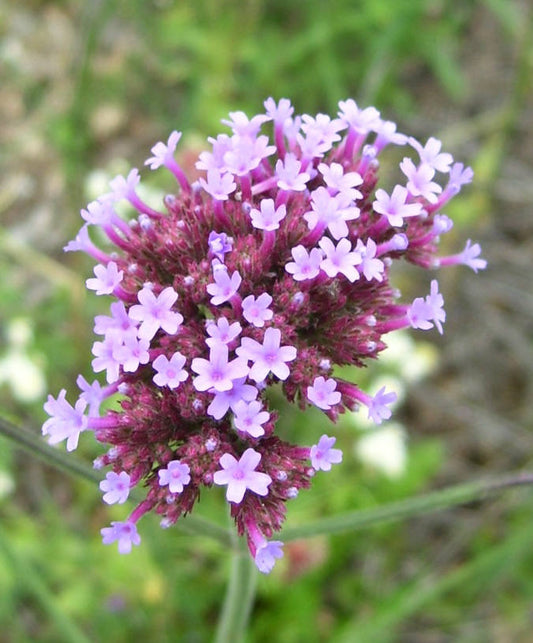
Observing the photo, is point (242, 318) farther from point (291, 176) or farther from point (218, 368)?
point (291, 176)

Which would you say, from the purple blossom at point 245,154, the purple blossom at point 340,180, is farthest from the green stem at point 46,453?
the purple blossom at point 340,180

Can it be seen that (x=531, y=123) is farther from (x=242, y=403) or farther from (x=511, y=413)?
(x=242, y=403)

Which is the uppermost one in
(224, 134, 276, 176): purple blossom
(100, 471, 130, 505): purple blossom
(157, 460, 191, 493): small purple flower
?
(224, 134, 276, 176): purple blossom

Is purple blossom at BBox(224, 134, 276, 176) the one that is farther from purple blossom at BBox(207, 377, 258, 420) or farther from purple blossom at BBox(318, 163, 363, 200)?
purple blossom at BBox(207, 377, 258, 420)

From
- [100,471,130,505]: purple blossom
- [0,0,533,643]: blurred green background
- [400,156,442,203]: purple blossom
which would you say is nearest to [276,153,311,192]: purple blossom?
[400,156,442,203]: purple blossom

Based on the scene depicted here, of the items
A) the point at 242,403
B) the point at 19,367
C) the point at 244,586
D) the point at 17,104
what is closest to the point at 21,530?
the point at 19,367

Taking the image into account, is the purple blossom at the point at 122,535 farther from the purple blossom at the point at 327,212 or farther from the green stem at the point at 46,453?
the purple blossom at the point at 327,212
